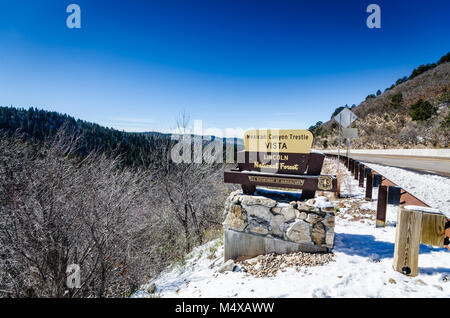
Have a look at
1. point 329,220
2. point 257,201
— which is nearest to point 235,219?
point 257,201

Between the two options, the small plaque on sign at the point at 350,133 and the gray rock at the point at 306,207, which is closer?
the gray rock at the point at 306,207

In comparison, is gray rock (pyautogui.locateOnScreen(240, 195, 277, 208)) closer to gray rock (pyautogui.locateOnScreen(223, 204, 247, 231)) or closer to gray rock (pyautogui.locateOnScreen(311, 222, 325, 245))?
gray rock (pyautogui.locateOnScreen(223, 204, 247, 231))

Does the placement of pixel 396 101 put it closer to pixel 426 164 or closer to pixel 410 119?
pixel 410 119

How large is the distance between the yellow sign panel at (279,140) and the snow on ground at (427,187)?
12.6 ft

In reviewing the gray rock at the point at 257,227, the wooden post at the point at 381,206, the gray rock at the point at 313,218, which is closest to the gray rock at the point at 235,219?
the gray rock at the point at 257,227

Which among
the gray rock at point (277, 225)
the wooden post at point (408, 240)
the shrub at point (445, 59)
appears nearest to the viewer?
the wooden post at point (408, 240)

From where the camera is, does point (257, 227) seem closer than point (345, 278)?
No

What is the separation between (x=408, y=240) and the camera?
275cm

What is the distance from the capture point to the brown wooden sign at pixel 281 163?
12.7ft

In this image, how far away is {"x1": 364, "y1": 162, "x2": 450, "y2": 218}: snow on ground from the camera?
17.7 feet

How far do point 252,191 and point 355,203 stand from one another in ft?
11.8

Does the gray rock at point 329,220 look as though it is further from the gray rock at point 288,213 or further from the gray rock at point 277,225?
the gray rock at point 277,225

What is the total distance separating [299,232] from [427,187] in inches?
241
